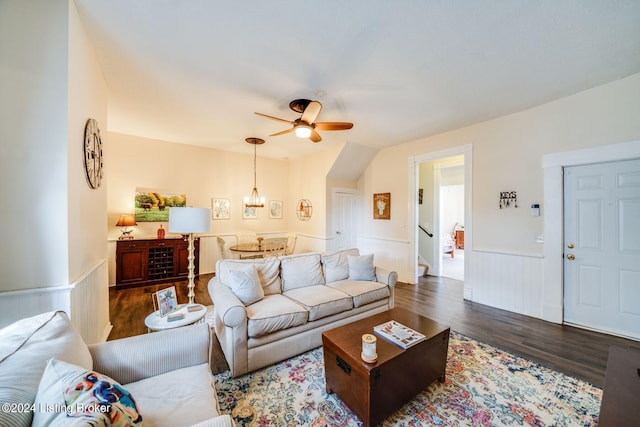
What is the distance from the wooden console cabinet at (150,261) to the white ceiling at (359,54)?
93.2 inches

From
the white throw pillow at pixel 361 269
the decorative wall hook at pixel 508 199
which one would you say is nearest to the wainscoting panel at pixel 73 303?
the white throw pillow at pixel 361 269

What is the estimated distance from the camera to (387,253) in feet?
17.4

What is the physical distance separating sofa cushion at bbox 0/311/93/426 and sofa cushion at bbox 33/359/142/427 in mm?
47

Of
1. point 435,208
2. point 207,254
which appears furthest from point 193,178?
point 435,208

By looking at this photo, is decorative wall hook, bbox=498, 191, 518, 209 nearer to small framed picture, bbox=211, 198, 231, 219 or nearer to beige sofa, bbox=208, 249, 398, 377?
beige sofa, bbox=208, 249, 398, 377

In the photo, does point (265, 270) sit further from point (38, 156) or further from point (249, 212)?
point (249, 212)

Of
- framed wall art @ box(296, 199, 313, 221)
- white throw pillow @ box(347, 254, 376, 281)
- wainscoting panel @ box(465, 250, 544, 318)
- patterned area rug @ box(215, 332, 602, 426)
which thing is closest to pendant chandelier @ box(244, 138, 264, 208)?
framed wall art @ box(296, 199, 313, 221)

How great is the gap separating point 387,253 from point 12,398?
517 centimetres

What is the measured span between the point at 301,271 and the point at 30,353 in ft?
7.42

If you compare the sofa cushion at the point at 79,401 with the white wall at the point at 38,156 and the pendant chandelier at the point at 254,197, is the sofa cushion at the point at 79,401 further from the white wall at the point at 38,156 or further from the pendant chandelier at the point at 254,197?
the pendant chandelier at the point at 254,197

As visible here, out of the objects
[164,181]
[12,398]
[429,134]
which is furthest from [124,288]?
[429,134]

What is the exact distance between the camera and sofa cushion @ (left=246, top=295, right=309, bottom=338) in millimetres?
2072

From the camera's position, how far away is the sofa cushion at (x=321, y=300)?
95.3 inches

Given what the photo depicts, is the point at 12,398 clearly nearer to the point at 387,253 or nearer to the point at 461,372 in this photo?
the point at 461,372
